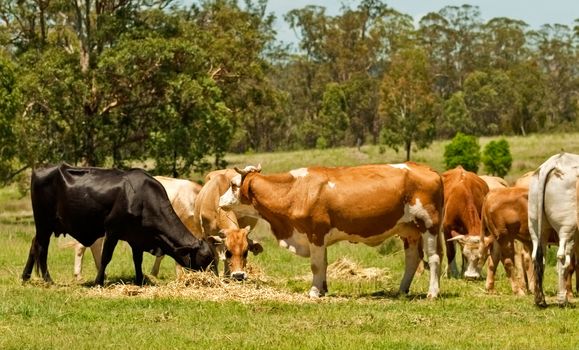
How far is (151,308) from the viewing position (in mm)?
12086

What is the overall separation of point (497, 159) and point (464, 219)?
125ft

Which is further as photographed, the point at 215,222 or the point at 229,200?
the point at 215,222

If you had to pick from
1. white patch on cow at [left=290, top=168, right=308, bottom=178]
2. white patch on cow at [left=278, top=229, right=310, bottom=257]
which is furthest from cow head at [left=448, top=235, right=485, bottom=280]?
white patch on cow at [left=290, top=168, right=308, bottom=178]

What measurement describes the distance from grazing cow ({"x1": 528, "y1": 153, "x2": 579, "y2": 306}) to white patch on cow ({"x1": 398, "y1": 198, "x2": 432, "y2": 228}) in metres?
1.61

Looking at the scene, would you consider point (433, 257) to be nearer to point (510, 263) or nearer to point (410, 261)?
point (410, 261)

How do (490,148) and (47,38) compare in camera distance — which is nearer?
(47,38)

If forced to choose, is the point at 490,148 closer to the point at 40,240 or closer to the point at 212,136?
the point at 212,136

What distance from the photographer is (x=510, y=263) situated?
48.7 ft

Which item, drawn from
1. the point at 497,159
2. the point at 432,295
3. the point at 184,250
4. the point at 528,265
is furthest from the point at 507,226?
the point at 497,159

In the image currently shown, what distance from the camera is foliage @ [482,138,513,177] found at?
55.2 metres

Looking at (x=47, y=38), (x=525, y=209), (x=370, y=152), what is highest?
(x=47, y=38)

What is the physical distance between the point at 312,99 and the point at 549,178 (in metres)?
78.6

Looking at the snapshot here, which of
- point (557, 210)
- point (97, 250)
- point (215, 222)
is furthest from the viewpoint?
point (97, 250)

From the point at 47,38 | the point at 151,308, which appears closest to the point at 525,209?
the point at 151,308
